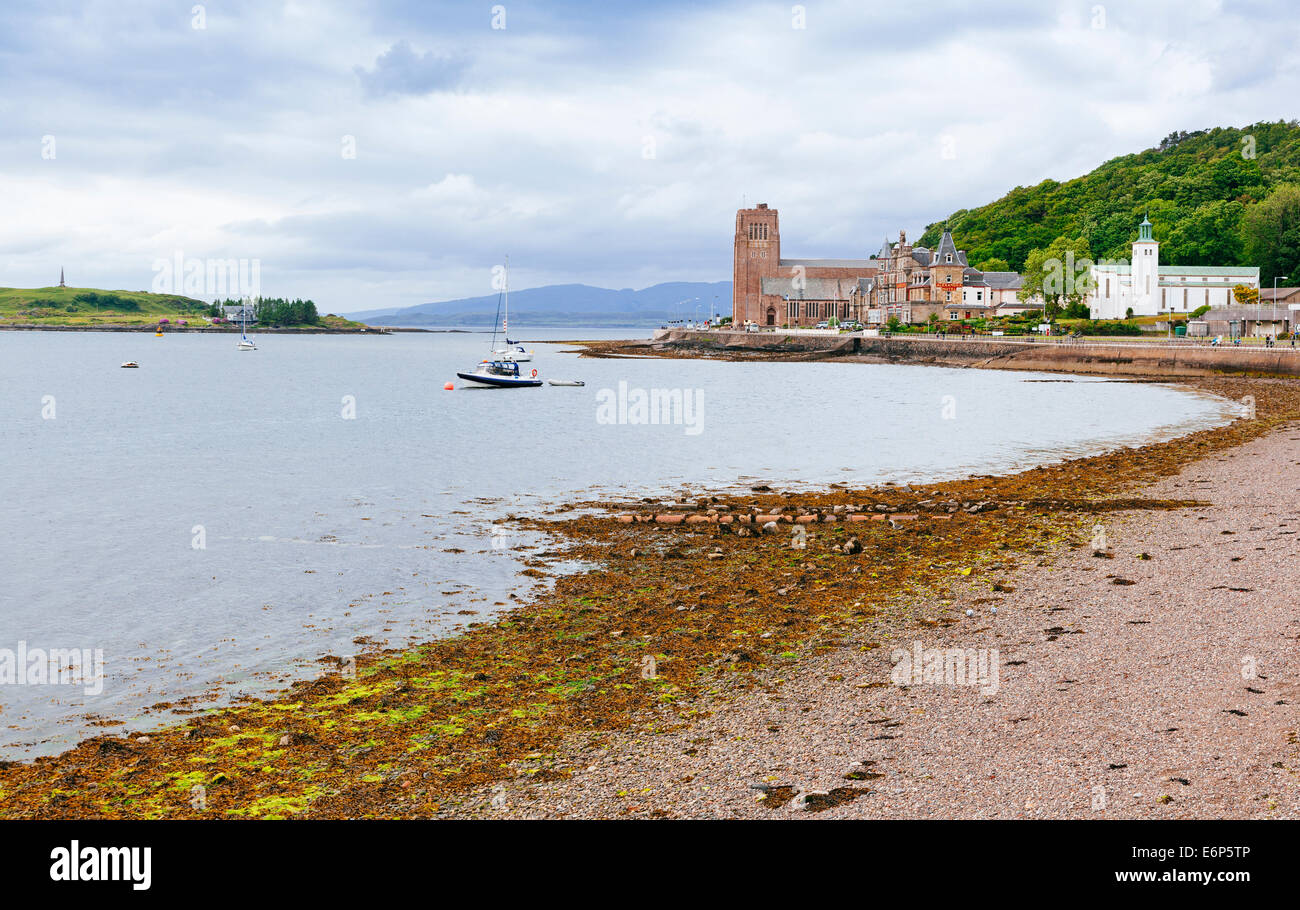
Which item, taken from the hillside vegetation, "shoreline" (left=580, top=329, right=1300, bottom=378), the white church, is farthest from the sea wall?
the hillside vegetation

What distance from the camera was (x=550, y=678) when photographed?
493 inches

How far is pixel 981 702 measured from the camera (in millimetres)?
10594

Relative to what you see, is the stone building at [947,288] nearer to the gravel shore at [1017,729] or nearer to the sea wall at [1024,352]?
the sea wall at [1024,352]

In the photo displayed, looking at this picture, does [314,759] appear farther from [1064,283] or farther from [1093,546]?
[1064,283]

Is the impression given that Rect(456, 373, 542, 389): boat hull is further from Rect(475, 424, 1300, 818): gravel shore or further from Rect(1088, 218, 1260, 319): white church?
Rect(1088, 218, 1260, 319): white church

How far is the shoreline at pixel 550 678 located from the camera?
950cm

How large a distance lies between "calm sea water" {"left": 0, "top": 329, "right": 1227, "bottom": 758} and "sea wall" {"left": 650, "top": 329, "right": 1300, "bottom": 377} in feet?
39.3

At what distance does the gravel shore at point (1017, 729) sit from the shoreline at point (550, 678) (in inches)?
27.6

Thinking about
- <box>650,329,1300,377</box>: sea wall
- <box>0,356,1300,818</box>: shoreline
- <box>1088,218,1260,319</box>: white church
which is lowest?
<box>0,356,1300,818</box>: shoreline

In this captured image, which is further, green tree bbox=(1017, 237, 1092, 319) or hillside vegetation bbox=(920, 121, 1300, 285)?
hillside vegetation bbox=(920, 121, 1300, 285)

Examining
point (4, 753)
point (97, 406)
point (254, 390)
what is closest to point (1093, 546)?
point (4, 753)

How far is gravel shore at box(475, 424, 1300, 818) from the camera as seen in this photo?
8.13m

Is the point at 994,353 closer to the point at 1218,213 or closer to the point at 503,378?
the point at 503,378

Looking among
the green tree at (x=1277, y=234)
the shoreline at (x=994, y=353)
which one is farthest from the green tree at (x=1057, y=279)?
the shoreline at (x=994, y=353)
